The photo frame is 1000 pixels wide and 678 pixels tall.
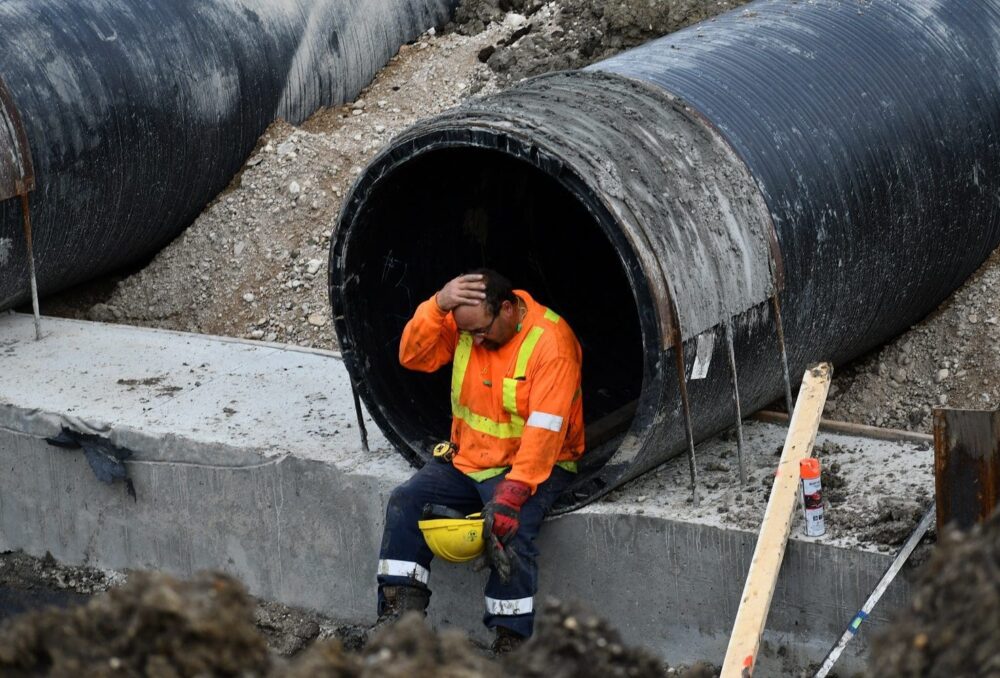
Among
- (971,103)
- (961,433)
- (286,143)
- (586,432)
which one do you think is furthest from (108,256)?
(961,433)

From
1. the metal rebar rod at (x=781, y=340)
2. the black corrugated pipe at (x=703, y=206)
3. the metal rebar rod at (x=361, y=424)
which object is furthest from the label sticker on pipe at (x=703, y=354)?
the metal rebar rod at (x=361, y=424)

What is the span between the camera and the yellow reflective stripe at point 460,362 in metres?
5.62

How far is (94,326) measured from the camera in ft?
26.6

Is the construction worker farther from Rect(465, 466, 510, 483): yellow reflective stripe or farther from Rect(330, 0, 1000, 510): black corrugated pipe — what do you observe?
Rect(330, 0, 1000, 510): black corrugated pipe

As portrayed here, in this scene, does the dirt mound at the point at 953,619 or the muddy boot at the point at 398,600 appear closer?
the dirt mound at the point at 953,619

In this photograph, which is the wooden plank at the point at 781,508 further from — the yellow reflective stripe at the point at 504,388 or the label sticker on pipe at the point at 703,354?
the yellow reflective stripe at the point at 504,388

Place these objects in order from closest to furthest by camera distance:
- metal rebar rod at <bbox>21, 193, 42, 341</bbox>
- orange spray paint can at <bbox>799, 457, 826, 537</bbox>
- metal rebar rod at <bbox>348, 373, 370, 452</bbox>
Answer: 1. orange spray paint can at <bbox>799, 457, 826, 537</bbox>
2. metal rebar rod at <bbox>348, 373, 370, 452</bbox>
3. metal rebar rod at <bbox>21, 193, 42, 341</bbox>

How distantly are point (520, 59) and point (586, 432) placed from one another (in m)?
4.07

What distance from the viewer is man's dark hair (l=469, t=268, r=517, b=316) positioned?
5.36 metres

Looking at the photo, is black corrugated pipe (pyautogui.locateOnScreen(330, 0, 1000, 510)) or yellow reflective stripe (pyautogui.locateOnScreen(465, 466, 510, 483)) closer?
black corrugated pipe (pyautogui.locateOnScreen(330, 0, 1000, 510))

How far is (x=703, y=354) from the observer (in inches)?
205

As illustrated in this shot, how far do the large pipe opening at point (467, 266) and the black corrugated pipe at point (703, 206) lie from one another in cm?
1

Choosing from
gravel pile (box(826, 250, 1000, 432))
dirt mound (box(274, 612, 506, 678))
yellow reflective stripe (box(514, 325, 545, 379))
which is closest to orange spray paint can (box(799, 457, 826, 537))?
yellow reflective stripe (box(514, 325, 545, 379))

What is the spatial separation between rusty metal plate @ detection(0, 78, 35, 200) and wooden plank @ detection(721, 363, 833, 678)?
Result: 4.65 meters
